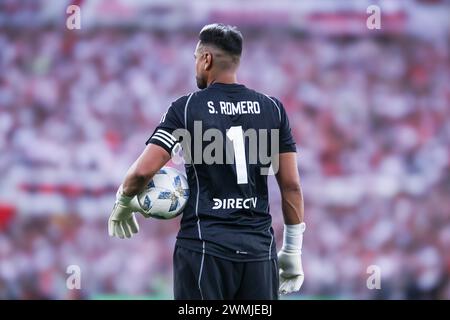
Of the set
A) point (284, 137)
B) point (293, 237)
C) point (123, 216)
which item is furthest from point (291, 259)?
point (123, 216)

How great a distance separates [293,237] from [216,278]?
0.60 m

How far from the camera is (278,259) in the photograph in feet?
14.8

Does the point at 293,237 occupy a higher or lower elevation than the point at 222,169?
lower

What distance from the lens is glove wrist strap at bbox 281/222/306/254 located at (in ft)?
14.9

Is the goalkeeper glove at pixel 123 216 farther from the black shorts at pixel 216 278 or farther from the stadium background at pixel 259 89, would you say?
the stadium background at pixel 259 89

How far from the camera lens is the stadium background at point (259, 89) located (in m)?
10.2

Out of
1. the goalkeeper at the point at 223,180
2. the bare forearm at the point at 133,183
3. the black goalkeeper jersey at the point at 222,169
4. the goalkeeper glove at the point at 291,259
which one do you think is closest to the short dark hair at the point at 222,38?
the goalkeeper at the point at 223,180

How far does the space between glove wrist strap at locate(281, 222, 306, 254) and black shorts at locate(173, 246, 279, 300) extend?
35cm

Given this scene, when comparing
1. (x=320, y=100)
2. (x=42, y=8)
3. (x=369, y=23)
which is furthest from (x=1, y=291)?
(x=369, y=23)

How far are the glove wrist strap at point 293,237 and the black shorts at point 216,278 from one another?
35cm

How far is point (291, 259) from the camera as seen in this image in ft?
15.0

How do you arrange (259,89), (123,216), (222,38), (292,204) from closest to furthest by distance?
(222,38), (292,204), (123,216), (259,89)

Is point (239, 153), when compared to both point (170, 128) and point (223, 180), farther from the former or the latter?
point (170, 128)

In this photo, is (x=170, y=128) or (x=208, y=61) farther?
(x=208, y=61)
